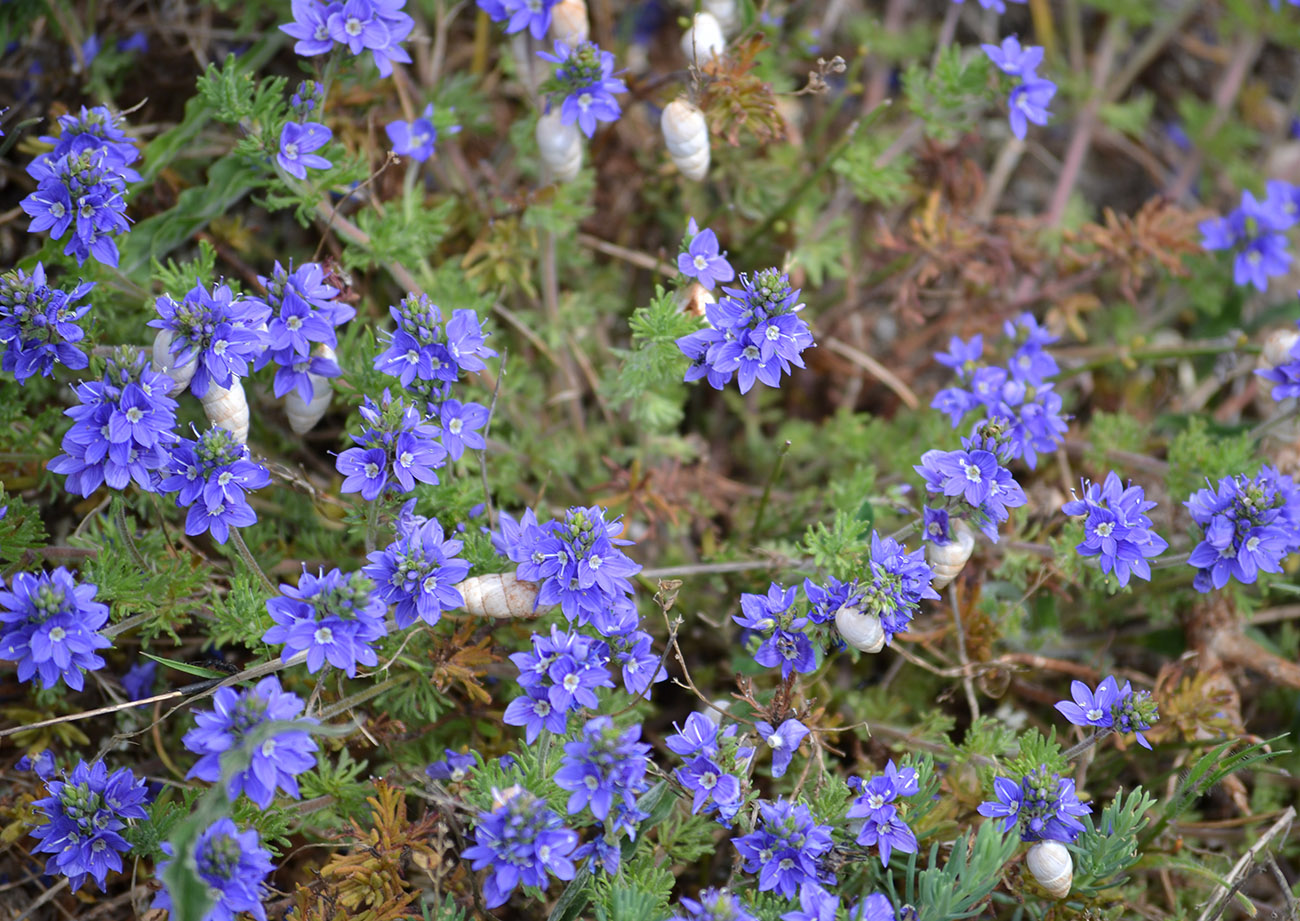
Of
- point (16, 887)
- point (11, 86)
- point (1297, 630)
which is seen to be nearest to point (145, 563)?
point (16, 887)

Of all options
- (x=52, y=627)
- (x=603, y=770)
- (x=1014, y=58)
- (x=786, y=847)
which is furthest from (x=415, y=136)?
(x=786, y=847)

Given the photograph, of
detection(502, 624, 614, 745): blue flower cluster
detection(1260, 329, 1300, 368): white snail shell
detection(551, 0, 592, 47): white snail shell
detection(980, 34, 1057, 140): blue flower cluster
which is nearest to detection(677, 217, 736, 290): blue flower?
detection(551, 0, 592, 47): white snail shell

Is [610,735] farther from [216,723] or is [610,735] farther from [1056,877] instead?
[1056,877]

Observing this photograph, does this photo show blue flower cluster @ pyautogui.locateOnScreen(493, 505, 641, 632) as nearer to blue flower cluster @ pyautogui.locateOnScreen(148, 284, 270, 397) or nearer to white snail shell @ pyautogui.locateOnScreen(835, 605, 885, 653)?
white snail shell @ pyautogui.locateOnScreen(835, 605, 885, 653)

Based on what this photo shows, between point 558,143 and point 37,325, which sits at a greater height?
point 558,143

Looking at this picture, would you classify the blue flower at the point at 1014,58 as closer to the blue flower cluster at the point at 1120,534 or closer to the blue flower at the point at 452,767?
the blue flower cluster at the point at 1120,534

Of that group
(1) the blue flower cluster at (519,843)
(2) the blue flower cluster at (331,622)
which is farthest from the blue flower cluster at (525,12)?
(1) the blue flower cluster at (519,843)

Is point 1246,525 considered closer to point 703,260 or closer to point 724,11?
point 703,260
